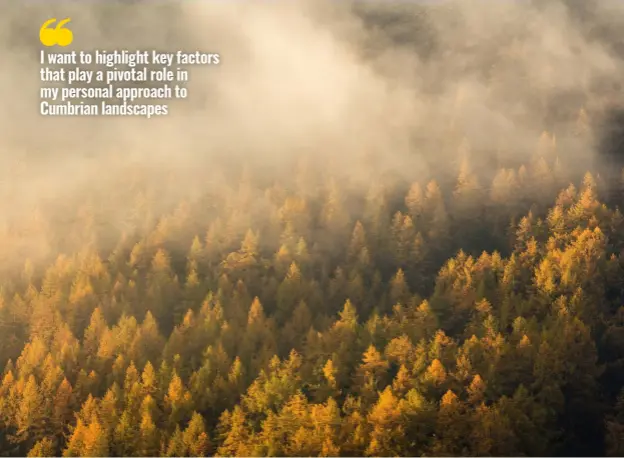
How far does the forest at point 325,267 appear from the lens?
71625 mm

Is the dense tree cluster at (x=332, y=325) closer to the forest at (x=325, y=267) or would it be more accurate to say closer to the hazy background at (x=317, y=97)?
the forest at (x=325, y=267)

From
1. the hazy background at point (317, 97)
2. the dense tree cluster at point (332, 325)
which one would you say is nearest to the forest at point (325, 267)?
the dense tree cluster at point (332, 325)

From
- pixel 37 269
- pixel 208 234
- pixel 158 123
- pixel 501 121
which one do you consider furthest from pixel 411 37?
pixel 37 269

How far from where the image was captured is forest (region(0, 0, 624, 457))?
71625mm

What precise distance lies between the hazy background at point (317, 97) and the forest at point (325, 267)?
0.79m

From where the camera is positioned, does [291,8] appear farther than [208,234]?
Yes

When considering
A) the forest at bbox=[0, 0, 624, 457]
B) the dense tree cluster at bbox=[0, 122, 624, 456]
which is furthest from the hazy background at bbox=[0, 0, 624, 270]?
the dense tree cluster at bbox=[0, 122, 624, 456]

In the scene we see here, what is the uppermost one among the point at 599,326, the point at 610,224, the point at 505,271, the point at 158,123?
the point at 158,123

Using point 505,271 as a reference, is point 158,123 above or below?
above

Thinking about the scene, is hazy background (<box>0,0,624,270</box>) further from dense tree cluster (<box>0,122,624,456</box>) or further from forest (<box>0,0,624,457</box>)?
dense tree cluster (<box>0,122,624,456</box>)

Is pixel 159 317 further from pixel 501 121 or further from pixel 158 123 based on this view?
pixel 501 121

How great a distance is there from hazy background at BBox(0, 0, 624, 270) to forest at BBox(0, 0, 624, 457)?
0.79 metres

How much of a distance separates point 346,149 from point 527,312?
70803 mm

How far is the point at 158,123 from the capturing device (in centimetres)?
15425
